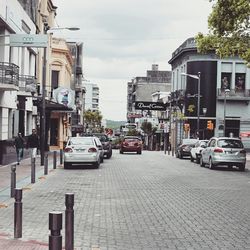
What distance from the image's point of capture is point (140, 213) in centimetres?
1204

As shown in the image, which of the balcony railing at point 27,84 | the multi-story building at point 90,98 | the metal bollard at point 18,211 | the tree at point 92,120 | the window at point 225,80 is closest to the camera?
the metal bollard at point 18,211

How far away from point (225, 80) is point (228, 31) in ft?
123

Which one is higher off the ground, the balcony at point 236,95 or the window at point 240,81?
the window at point 240,81

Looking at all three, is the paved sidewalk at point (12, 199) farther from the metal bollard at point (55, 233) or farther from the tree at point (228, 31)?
the tree at point (228, 31)

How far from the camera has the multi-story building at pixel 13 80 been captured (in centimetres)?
2442

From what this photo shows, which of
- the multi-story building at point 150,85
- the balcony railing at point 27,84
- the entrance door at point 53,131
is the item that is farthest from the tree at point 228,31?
the multi-story building at point 150,85

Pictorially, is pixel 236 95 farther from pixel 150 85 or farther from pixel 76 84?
pixel 150 85

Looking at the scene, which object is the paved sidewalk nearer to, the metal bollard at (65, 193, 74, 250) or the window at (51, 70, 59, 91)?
the metal bollard at (65, 193, 74, 250)

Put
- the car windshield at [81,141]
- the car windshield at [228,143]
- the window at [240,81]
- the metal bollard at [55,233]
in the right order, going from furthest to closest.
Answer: the window at [240,81], the car windshield at [228,143], the car windshield at [81,141], the metal bollard at [55,233]

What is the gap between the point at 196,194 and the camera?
16047 mm

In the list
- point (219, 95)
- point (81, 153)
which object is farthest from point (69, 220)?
point (219, 95)

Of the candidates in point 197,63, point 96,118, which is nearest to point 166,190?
point 197,63

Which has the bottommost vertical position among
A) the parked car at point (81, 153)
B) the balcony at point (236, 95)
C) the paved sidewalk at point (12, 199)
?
the paved sidewalk at point (12, 199)

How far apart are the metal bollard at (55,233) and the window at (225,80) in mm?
55317
